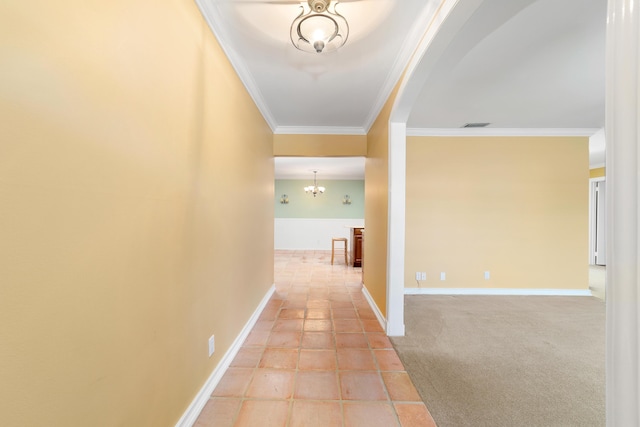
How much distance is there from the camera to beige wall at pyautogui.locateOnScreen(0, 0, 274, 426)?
2.05ft

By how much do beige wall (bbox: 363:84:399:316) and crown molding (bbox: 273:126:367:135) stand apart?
222 mm

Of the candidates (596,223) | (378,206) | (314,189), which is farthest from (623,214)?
(596,223)

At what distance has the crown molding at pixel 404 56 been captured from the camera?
1580mm

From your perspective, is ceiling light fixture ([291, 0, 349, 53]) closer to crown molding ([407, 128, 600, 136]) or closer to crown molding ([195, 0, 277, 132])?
crown molding ([195, 0, 277, 132])

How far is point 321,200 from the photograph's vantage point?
8227 mm

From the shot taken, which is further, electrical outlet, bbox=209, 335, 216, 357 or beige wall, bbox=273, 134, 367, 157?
beige wall, bbox=273, 134, 367, 157

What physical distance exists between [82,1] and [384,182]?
247cm

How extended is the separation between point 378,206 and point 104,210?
2.62 meters

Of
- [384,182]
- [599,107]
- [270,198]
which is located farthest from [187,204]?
[599,107]

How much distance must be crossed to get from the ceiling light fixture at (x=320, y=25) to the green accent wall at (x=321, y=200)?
664 cm

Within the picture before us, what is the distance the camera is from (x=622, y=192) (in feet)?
1.73

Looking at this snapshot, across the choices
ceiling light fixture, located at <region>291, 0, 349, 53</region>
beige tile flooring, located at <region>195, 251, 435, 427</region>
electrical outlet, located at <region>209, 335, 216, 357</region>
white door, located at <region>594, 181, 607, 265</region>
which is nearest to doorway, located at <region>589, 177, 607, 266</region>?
white door, located at <region>594, 181, 607, 265</region>

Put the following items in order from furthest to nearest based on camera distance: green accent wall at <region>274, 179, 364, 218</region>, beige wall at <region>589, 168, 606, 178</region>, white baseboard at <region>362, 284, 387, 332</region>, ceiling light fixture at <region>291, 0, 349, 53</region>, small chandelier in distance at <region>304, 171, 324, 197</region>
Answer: green accent wall at <region>274, 179, 364, 218</region> < small chandelier in distance at <region>304, 171, 324, 197</region> < beige wall at <region>589, 168, 606, 178</region> < white baseboard at <region>362, 284, 387, 332</region> < ceiling light fixture at <region>291, 0, 349, 53</region>

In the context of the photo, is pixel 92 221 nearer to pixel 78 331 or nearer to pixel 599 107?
pixel 78 331
